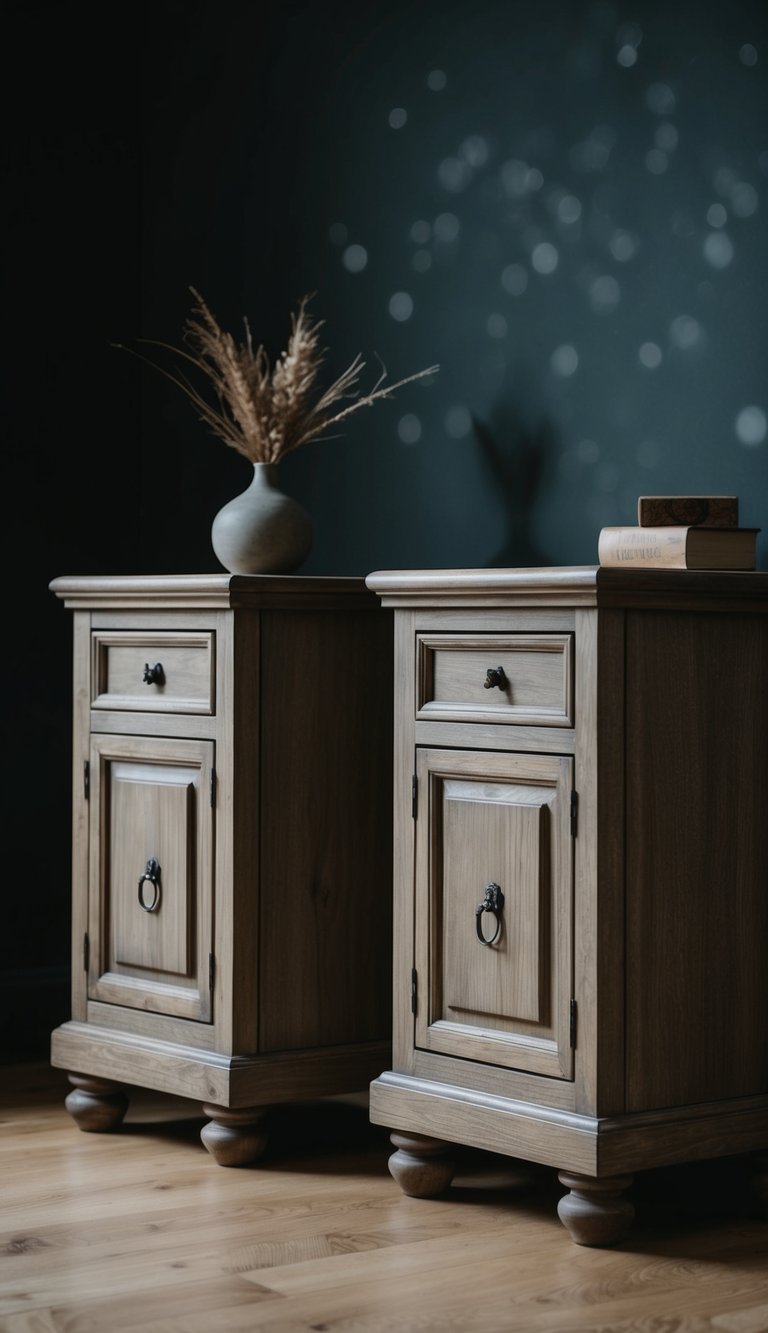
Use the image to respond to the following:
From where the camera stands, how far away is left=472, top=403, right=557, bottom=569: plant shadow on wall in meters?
2.89

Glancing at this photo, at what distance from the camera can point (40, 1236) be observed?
2.32m

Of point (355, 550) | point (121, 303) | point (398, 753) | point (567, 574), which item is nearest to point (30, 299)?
point (121, 303)

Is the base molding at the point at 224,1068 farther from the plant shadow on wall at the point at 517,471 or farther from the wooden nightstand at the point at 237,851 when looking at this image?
the plant shadow on wall at the point at 517,471

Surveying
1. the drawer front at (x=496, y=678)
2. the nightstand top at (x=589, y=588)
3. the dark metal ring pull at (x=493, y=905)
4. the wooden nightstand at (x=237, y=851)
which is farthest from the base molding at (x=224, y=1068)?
the nightstand top at (x=589, y=588)

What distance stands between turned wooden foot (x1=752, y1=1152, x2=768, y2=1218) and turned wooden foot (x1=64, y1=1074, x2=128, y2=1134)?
1.03 metres

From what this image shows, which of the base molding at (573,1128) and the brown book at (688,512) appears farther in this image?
the brown book at (688,512)

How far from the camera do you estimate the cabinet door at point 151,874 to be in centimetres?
273

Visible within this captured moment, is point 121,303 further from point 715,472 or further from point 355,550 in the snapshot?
point 715,472

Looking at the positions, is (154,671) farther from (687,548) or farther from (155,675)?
(687,548)

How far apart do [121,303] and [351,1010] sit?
66.6 inches

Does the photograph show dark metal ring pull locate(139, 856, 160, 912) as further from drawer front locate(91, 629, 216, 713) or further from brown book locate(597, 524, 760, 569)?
brown book locate(597, 524, 760, 569)

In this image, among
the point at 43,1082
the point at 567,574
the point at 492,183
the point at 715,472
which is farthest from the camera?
the point at 43,1082

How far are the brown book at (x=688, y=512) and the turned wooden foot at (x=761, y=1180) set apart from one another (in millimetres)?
845

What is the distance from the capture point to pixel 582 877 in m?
2.27
